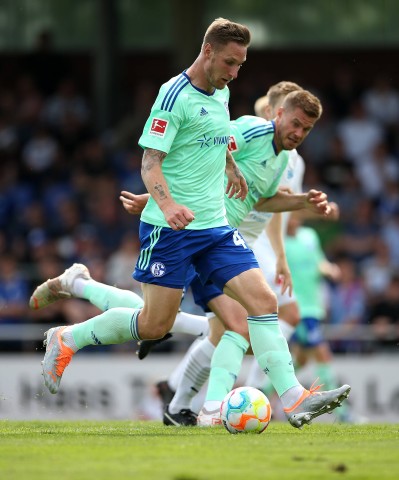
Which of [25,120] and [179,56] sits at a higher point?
[179,56]

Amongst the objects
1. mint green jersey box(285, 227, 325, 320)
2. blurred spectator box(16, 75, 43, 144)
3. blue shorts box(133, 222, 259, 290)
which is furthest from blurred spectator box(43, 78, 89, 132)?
blue shorts box(133, 222, 259, 290)

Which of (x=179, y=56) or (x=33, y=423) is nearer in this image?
(x=33, y=423)

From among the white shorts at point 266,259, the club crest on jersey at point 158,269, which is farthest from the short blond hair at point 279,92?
the club crest on jersey at point 158,269

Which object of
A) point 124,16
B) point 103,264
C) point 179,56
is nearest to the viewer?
point 103,264

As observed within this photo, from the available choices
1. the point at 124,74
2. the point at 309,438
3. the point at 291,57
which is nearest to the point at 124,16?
the point at 124,74

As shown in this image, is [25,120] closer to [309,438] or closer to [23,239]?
[23,239]

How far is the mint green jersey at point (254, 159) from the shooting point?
8312 millimetres

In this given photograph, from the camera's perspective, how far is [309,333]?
510 inches

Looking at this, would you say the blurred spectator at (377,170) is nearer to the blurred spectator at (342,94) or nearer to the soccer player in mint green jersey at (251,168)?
the blurred spectator at (342,94)

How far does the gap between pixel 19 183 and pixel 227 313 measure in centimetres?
1140

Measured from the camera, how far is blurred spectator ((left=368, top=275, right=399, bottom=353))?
1469cm

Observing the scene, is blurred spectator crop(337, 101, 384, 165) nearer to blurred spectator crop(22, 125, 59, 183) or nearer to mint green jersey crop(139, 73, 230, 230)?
blurred spectator crop(22, 125, 59, 183)

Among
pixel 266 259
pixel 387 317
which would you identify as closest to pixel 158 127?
pixel 266 259

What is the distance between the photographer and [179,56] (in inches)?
803
